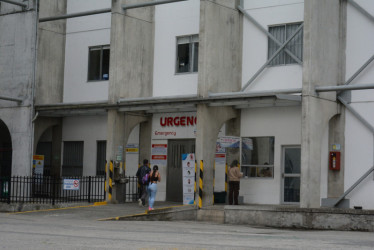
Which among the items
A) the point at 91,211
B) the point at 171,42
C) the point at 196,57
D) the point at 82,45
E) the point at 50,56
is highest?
the point at 82,45

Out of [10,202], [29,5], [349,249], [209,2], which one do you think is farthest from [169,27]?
[349,249]

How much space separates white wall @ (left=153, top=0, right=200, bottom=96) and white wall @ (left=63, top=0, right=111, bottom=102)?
9.31 feet

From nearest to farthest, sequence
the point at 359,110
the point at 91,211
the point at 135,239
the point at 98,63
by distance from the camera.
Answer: the point at 135,239 → the point at 359,110 → the point at 91,211 → the point at 98,63

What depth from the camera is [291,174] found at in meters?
28.7

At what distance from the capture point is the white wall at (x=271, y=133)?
28.8 meters

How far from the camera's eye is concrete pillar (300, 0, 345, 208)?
1011 inches

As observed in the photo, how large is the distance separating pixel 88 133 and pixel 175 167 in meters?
5.28

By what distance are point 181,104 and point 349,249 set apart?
14912mm

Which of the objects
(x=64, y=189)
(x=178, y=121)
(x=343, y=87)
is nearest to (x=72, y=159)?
(x=64, y=189)

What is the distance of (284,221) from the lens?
25562 mm

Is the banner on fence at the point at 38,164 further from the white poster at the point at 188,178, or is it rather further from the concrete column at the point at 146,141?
the white poster at the point at 188,178

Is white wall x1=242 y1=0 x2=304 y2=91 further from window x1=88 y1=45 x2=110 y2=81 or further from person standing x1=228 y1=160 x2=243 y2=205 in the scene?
window x1=88 y1=45 x2=110 y2=81

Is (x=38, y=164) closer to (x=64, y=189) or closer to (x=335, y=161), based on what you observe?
(x=64, y=189)

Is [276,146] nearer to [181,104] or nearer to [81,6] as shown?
[181,104]
